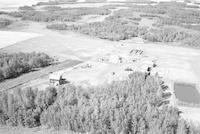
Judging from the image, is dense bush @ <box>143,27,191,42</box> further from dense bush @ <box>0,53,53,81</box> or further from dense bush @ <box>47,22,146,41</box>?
dense bush @ <box>0,53,53,81</box>

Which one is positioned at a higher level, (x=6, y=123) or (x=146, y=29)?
(x=146, y=29)

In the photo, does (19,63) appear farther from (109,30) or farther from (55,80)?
(109,30)

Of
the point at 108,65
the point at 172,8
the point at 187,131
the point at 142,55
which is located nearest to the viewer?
the point at 187,131

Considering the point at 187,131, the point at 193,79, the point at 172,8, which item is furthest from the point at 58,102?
the point at 172,8

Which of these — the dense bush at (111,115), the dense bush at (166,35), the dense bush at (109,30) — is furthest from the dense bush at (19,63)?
the dense bush at (166,35)

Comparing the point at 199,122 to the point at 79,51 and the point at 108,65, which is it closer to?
the point at 108,65

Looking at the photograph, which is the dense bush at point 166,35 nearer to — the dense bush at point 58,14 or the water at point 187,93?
the water at point 187,93
